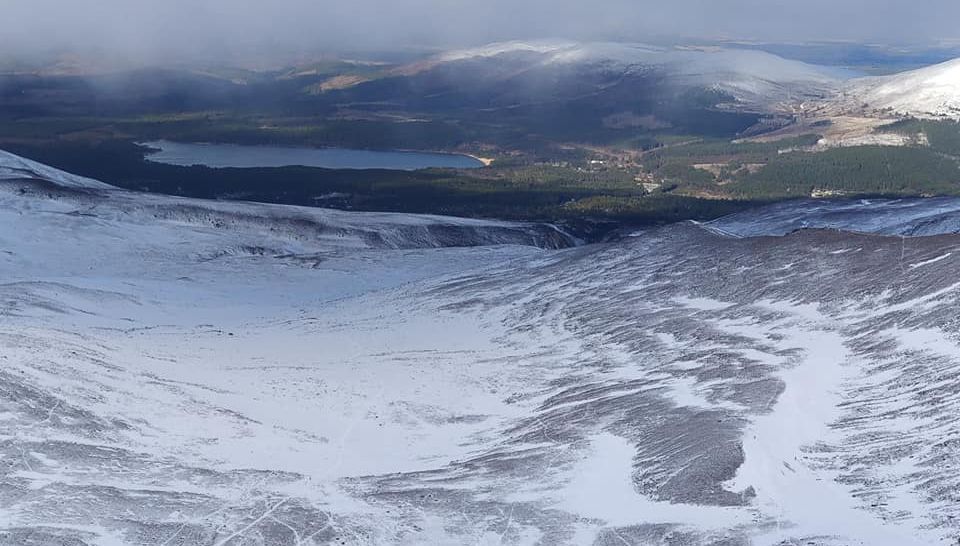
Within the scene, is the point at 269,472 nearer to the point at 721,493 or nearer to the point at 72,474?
the point at 72,474

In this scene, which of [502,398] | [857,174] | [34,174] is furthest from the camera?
[857,174]

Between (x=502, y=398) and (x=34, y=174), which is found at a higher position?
(x=34, y=174)

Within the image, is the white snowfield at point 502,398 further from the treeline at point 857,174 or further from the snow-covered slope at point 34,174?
the treeline at point 857,174

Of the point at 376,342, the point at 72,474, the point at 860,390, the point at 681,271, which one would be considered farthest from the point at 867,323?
the point at 72,474

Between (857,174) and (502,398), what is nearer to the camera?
(502,398)

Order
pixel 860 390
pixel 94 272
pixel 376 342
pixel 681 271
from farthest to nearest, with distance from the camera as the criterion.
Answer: pixel 94 272 → pixel 681 271 → pixel 376 342 → pixel 860 390

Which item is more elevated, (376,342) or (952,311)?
(952,311)

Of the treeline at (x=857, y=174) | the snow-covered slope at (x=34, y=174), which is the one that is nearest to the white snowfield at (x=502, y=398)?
the snow-covered slope at (x=34, y=174)

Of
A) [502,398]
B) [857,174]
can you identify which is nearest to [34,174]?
[502,398]

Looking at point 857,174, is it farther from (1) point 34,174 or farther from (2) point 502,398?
(2) point 502,398
